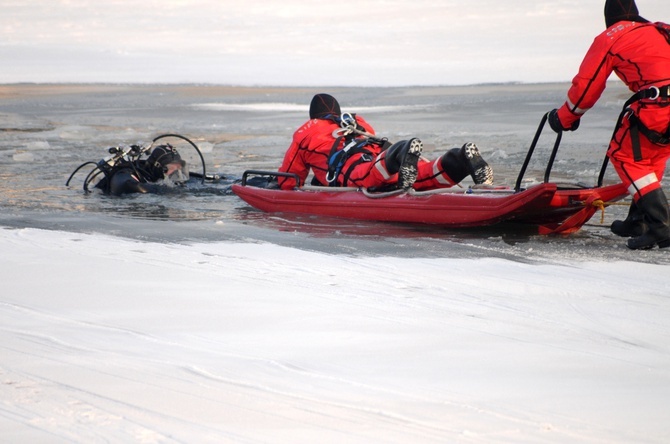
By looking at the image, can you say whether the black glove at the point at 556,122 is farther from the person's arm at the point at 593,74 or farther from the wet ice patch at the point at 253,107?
the wet ice patch at the point at 253,107

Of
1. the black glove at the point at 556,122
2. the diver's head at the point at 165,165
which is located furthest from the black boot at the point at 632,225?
the diver's head at the point at 165,165

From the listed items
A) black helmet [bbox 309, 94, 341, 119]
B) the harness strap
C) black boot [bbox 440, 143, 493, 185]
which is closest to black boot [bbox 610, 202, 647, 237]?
the harness strap

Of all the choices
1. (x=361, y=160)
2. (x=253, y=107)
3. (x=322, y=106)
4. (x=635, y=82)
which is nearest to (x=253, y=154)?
(x=322, y=106)

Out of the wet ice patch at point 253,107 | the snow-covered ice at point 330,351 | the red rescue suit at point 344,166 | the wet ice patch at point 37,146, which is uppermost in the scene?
the wet ice patch at point 253,107

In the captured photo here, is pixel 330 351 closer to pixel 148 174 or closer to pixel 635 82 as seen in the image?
pixel 635 82

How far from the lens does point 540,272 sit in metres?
4.84

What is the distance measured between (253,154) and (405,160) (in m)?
6.24

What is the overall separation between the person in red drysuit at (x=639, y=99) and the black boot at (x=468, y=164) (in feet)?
2.83

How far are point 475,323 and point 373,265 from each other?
53.3 inches

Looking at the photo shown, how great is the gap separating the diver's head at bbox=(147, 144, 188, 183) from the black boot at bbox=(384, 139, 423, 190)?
295cm

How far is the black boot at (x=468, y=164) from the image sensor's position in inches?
246

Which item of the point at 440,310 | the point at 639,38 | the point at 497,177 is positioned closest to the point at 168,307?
the point at 440,310

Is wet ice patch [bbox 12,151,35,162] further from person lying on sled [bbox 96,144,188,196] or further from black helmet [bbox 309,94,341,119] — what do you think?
black helmet [bbox 309,94,341,119]

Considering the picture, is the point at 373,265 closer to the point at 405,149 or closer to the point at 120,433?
the point at 405,149
